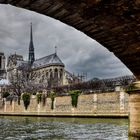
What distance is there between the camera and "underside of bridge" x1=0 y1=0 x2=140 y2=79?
5820mm

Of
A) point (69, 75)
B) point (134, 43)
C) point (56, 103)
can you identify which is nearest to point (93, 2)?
point (134, 43)

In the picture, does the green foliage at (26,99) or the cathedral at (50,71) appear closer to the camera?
the green foliage at (26,99)

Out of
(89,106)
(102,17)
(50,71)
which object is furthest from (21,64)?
(102,17)

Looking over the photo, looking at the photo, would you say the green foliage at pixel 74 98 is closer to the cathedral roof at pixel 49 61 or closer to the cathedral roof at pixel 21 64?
the cathedral roof at pixel 49 61

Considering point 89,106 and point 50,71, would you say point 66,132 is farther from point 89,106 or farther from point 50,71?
point 50,71

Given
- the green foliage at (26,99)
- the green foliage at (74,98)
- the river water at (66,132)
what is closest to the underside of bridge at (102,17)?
the river water at (66,132)

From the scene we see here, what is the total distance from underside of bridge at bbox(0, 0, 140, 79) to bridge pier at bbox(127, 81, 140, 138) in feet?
5.90

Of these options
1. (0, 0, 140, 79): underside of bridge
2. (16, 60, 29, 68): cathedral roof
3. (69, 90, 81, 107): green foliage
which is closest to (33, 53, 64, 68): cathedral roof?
(16, 60, 29, 68): cathedral roof

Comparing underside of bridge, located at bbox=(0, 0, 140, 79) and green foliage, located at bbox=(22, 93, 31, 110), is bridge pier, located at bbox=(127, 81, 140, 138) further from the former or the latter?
green foliage, located at bbox=(22, 93, 31, 110)

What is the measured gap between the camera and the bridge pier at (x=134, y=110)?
959 centimetres

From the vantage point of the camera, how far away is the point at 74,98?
46344 mm

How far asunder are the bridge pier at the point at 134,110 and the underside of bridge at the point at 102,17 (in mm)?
1797

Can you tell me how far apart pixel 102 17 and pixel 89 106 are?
3759 cm

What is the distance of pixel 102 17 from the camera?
6523mm
